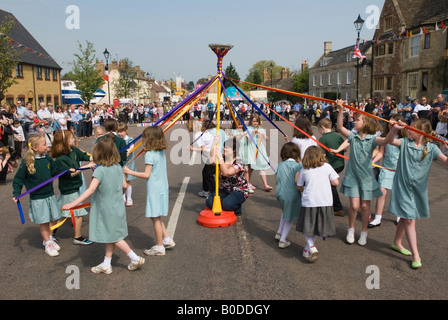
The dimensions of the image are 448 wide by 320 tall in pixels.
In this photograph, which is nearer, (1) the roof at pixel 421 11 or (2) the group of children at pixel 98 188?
(2) the group of children at pixel 98 188

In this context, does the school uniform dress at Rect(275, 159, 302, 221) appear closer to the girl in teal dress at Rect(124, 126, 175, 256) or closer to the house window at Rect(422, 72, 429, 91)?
the girl in teal dress at Rect(124, 126, 175, 256)

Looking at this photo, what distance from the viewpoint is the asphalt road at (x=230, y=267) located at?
3863 mm

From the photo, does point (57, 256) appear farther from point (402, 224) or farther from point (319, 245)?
point (402, 224)

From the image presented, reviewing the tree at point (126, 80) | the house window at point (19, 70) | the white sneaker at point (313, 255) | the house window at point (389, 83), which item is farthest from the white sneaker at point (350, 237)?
the tree at point (126, 80)

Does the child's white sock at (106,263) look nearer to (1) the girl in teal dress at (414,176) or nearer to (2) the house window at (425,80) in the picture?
(1) the girl in teal dress at (414,176)

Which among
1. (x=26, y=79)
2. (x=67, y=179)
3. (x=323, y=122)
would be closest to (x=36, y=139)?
(x=67, y=179)

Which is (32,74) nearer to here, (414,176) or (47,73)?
(47,73)

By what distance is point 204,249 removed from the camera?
5035 mm

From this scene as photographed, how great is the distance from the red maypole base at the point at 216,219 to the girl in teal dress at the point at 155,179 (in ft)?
3.88

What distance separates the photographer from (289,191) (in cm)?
512

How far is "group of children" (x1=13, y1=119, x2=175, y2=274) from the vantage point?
425 centimetres

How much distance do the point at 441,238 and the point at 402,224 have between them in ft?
3.53

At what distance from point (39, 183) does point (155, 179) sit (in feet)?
5.06
